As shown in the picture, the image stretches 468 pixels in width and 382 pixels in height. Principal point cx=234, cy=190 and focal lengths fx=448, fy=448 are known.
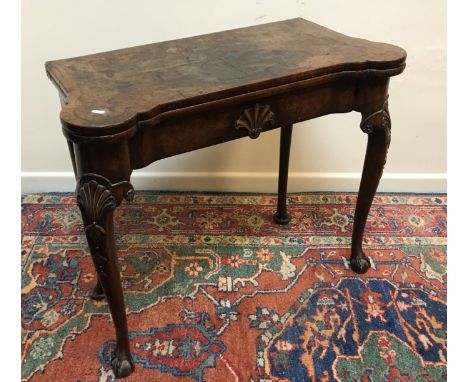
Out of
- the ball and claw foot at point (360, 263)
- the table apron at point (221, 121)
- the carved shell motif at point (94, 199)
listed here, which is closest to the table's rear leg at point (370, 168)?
the ball and claw foot at point (360, 263)

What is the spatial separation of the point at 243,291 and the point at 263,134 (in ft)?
2.35

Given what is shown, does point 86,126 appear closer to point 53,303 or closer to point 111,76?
point 111,76

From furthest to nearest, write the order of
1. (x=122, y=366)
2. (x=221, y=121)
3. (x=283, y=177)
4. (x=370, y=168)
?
(x=283, y=177) < (x=370, y=168) < (x=122, y=366) < (x=221, y=121)

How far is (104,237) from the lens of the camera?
1.03 metres

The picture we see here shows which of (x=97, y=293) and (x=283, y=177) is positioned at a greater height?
(x=283, y=177)

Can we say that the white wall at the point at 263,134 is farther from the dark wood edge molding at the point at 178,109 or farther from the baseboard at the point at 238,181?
the dark wood edge molding at the point at 178,109

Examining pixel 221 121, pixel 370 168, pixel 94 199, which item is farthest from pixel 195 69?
pixel 370 168

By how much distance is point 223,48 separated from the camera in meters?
1.31

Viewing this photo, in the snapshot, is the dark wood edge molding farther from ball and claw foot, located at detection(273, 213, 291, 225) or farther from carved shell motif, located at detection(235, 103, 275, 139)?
ball and claw foot, located at detection(273, 213, 291, 225)

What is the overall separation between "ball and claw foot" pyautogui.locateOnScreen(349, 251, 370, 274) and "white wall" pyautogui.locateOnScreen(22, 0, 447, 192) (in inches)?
19.9

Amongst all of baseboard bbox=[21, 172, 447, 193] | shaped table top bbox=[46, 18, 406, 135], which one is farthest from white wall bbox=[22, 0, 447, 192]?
shaped table top bbox=[46, 18, 406, 135]

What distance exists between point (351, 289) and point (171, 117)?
92cm

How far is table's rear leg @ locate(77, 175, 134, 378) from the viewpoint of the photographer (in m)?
0.98

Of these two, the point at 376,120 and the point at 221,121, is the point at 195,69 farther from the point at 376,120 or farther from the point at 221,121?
the point at 376,120
